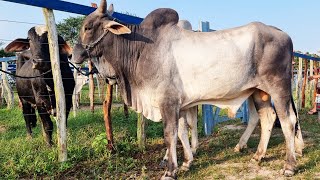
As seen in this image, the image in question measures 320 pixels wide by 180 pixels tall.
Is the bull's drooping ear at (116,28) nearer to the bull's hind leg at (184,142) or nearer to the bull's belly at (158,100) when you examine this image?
the bull's belly at (158,100)

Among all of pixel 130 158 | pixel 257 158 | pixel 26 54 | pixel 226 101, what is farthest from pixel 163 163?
pixel 26 54

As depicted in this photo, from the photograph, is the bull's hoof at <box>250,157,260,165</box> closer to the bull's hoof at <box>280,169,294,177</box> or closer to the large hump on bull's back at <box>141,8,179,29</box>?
the bull's hoof at <box>280,169,294,177</box>

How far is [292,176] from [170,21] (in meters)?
2.33

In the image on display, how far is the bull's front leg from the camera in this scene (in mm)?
3953

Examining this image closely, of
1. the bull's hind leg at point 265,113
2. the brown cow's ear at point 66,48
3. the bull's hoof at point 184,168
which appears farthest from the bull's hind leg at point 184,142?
the brown cow's ear at point 66,48

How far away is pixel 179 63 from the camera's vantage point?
404cm

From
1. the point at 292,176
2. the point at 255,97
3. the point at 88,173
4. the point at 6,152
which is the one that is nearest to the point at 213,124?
the point at 255,97

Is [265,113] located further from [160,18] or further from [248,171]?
[160,18]

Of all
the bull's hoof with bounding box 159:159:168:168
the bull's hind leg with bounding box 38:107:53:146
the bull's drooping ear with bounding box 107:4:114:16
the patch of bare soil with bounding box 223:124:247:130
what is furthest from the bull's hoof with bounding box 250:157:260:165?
the bull's hind leg with bounding box 38:107:53:146

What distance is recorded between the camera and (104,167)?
4348 millimetres

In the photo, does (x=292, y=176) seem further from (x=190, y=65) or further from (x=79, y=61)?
(x=79, y=61)

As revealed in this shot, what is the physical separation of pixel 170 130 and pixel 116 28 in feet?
4.36

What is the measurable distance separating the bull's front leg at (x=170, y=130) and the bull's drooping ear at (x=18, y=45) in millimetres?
2229

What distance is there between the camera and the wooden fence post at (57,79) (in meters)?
4.11
